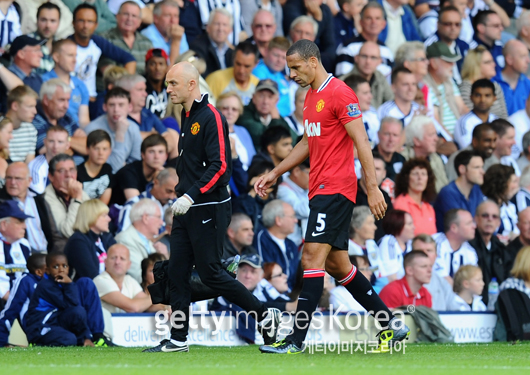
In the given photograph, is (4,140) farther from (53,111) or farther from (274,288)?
(274,288)

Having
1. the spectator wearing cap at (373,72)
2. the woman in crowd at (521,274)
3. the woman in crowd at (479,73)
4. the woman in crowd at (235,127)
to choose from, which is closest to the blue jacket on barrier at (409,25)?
the woman in crowd at (479,73)

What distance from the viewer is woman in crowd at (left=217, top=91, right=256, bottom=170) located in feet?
45.1

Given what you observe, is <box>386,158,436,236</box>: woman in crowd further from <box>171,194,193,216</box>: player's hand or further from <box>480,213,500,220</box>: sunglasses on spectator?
<box>171,194,193,216</box>: player's hand

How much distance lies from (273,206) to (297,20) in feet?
14.6

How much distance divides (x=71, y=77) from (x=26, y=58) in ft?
2.53

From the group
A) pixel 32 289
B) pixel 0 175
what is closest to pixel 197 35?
pixel 0 175

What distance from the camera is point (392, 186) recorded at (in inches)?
560

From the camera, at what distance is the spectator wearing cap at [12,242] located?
10930mm

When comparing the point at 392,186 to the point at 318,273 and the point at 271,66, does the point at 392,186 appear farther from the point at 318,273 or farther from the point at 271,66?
the point at 318,273

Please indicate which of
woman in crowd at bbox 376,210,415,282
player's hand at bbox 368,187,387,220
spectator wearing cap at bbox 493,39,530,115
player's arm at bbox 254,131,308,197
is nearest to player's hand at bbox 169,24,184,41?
Answer: woman in crowd at bbox 376,210,415,282

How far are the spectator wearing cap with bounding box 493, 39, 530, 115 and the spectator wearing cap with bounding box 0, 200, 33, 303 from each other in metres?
10.0

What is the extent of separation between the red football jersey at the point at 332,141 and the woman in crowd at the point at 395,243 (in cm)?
497

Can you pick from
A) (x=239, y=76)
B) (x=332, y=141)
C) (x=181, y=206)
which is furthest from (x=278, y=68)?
(x=181, y=206)

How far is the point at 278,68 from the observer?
15406 millimetres
